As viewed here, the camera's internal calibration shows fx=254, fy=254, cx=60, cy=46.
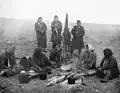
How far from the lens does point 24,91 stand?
6941mm

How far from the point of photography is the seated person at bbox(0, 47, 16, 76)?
823cm

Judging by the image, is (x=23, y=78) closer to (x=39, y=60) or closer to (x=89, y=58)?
(x=39, y=60)

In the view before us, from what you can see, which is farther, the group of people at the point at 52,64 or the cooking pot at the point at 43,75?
the cooking pot at the point at 43,75

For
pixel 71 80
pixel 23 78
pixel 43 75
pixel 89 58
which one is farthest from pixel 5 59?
pixel 89 58

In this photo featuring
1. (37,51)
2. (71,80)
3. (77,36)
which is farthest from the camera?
(77,36)

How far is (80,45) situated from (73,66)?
174cm

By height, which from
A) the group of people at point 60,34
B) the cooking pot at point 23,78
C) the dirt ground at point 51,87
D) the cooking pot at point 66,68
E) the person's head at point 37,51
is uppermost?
the group of people at point 60,34

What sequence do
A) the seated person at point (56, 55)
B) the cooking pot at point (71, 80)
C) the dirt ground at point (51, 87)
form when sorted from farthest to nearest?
the seated person at point (56, 55) → the cooking pot at point (71, 80) → the dirt ground at point (51, 87)

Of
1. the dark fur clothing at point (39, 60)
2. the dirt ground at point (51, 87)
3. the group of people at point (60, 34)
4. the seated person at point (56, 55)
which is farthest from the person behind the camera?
the group of people at point (60, 34)

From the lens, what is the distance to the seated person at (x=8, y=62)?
823cm

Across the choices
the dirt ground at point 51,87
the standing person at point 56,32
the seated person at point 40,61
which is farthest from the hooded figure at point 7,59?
the standing person at point 56,32

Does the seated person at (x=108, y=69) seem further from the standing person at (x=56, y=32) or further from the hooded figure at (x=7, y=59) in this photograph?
the standing person at (x=56, y=32)

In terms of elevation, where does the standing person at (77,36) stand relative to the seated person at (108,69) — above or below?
above

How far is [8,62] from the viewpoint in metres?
8.56
